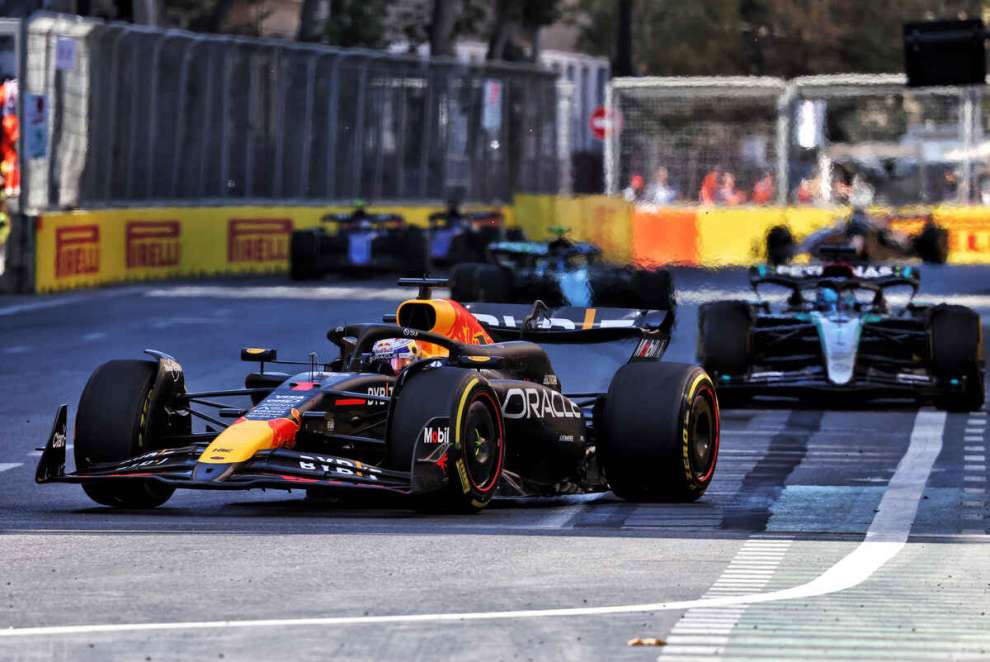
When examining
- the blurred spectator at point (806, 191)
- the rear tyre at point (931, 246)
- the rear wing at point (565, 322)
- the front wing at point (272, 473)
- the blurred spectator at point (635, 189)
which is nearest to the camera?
the front wing at point (272, 473)

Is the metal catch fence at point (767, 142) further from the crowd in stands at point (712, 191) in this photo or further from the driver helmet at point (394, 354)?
the driver helmet at point (394, 354)

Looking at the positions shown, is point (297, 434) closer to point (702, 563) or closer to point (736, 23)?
point (702, 563)

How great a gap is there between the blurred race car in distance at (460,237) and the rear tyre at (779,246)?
397cm

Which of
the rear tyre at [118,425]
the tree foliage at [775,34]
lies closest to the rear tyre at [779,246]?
the rear tyre at [118,425]

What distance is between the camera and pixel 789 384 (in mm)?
18125

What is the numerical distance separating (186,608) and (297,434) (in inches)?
122

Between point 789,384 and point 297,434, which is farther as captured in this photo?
point 789,384

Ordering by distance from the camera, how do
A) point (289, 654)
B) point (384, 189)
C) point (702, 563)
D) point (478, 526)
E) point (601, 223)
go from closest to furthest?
1. point (289, 654)
2. point (702, 563)
3. point (478, 526)
4. point (601, 223)
5. point (384, 189)

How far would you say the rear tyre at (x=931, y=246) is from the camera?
4188 centimetres

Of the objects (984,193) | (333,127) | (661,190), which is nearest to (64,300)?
(333,127)

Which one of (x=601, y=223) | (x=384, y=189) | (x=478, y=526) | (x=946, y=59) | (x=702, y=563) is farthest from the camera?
(x=384, y=189)

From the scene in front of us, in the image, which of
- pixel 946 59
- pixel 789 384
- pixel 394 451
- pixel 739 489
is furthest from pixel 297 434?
pixel 946 59

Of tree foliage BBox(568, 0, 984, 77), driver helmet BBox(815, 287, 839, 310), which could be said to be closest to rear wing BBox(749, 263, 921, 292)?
driver helmet BBox(815, 287, 839, 310)

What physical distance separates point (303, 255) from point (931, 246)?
11690 millimetres
